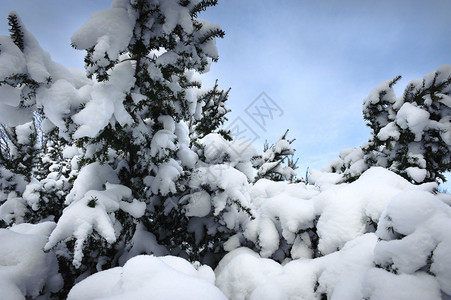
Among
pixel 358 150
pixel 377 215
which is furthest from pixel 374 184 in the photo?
Result: pixel 358 150

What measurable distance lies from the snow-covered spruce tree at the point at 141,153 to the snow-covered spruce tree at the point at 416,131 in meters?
3.16

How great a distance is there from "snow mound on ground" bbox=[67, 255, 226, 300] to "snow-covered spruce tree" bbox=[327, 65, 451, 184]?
412 centimetres

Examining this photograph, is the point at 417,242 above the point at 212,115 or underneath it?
underneath

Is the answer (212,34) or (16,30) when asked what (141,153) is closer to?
(16,30)

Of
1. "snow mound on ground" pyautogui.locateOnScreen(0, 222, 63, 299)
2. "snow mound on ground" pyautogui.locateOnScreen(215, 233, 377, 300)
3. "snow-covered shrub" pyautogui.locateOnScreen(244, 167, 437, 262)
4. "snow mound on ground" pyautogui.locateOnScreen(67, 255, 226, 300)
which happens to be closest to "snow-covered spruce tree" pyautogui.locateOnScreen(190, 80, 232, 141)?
"snow-covered shrub" pyautogui.locateOnScreen(244, 167, 437, 262)

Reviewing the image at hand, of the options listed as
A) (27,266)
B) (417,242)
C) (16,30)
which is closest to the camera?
(417,242)

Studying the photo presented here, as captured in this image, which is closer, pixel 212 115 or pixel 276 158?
pixel 212 115

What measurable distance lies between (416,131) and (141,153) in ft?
15.3

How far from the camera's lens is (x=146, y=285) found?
1.21 meters

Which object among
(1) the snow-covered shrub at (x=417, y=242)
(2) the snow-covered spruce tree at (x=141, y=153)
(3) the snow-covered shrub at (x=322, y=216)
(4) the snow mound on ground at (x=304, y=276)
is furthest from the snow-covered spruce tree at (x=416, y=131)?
(2) the snow-covered spruce tree at (x=141, y=153)

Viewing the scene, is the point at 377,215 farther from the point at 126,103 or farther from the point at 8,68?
the point at 8,68

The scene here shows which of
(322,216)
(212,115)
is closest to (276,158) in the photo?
(212,115)

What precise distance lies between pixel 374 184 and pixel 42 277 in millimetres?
3504

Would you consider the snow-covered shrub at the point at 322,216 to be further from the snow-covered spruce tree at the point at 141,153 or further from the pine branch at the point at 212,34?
the pine branch at the point at 212,34
